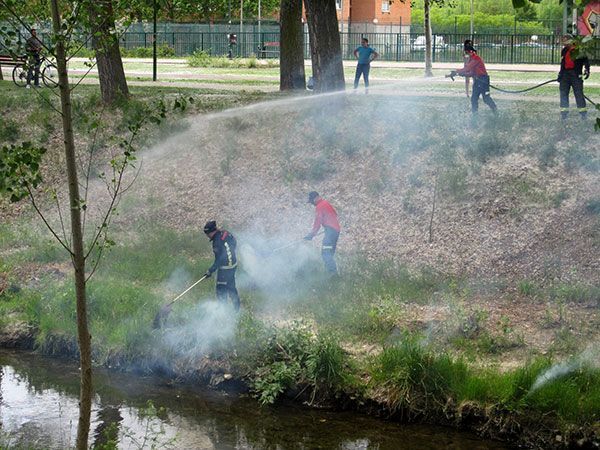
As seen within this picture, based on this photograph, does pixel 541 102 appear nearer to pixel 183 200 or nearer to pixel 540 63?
pixel 183 200

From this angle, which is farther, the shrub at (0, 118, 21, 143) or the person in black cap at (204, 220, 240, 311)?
the shrub at (0, 118, 21, 143)

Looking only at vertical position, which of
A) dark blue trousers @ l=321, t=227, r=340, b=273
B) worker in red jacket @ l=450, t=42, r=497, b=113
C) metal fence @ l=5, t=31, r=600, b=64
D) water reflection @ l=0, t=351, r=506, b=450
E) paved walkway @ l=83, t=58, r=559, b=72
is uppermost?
metal fence @ l=5, t=31, r=600, b=64

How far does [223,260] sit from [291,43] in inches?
456

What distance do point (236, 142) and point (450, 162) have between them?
5108 millimetres

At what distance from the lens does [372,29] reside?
223 feet

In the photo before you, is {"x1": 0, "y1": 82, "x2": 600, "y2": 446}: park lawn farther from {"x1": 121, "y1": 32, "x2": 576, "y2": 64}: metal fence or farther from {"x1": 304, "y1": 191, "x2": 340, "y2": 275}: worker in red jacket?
{"x1": 121, "y1": 32, "x2": 576, "y2": 64}: metal fence

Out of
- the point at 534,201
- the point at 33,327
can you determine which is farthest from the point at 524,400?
the point at 33,327

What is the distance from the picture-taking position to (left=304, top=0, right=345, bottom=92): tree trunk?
2327 cm

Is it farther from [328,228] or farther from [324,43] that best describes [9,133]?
[328,228]

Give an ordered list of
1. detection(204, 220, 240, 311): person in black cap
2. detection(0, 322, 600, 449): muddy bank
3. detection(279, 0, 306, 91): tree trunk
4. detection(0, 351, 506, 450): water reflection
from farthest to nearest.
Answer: detection(279, 0, 306, 91): tree trunk → detection(204, 220, 240, 311): person in black cap → detection(0, 351, 506, 450): water reflection → detection(0, 322, 600, 449): muddy bank

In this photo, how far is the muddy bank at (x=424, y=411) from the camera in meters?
11.6

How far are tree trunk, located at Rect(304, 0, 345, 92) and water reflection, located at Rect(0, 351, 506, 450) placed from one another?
1121 centimetres

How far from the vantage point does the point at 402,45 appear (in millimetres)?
48781

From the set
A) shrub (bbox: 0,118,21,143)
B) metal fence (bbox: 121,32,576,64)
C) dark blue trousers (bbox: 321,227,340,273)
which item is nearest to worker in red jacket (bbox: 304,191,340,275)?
dark blue trousers (bbox: 321,227,340,273)
